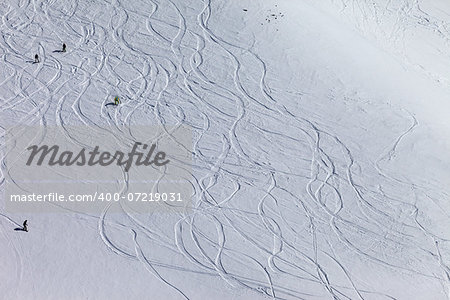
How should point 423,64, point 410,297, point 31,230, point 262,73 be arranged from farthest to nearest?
point 423,64 < point 262,73 < point 31,230 < point 410,297

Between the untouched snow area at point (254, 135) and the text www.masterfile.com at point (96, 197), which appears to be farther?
the text www.masterfile.com at point (96, 197)

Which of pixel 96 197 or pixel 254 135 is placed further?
pixel 254 135

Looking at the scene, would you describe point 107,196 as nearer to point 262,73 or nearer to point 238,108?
point 238,108

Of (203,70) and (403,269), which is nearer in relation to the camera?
(403,269)

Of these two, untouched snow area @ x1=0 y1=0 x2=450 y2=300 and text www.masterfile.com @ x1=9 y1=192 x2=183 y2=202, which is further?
text www.masterfile.com @ x1=9 y1=192 x2=183 y2=202

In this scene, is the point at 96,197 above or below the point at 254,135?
below

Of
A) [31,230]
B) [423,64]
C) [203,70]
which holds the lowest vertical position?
[31,230]

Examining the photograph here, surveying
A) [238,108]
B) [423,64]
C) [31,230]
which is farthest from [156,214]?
[423,64]

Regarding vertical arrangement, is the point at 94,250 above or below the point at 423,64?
below
